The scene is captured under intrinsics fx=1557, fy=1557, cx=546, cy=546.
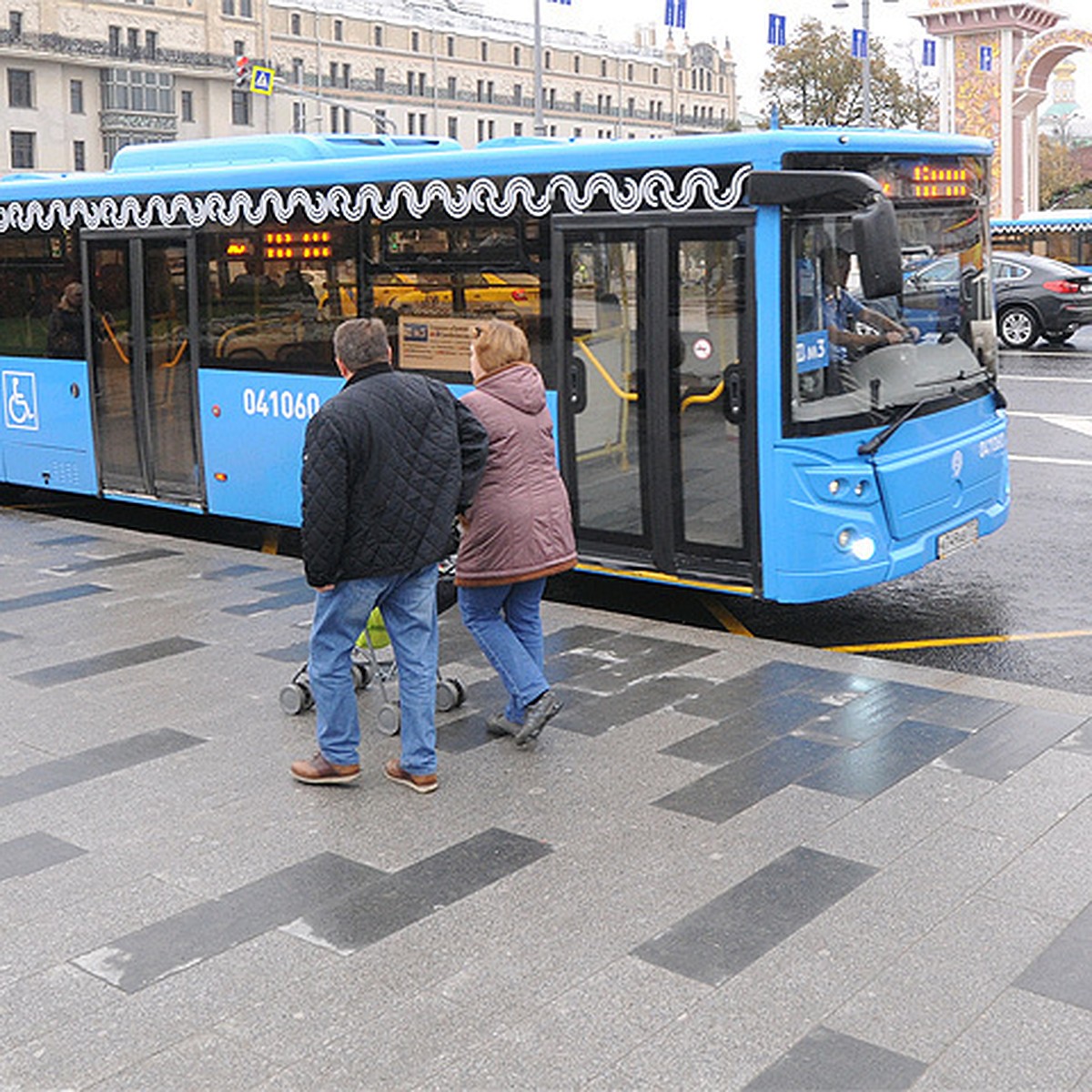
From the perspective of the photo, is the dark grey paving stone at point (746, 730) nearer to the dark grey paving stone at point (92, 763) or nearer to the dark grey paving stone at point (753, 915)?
the dark grey paving stone at point (753, 915)

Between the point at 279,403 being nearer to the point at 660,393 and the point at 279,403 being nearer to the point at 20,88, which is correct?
the point at 660,393

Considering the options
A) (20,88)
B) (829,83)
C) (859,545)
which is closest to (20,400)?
(859,545)

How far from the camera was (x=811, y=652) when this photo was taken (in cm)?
774

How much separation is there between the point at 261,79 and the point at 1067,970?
3373cm

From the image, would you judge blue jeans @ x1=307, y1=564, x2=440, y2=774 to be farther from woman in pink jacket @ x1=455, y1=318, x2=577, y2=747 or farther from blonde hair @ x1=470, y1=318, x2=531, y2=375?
blonde hair @ x1=470, y1=318, x2=531, y2=375

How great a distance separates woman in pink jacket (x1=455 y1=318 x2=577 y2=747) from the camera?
6.15m

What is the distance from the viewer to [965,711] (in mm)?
6723

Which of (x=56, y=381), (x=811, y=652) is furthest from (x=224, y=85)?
(x=811, y=652)

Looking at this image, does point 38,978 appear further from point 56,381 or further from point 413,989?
point 56,381

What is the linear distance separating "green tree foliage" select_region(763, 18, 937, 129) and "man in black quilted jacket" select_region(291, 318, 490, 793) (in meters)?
46.7

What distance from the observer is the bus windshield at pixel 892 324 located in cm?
766

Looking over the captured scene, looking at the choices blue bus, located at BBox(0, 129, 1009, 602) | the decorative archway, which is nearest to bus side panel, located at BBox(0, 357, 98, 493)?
blue bus, located at BBox(0, 129, 1009, 602)

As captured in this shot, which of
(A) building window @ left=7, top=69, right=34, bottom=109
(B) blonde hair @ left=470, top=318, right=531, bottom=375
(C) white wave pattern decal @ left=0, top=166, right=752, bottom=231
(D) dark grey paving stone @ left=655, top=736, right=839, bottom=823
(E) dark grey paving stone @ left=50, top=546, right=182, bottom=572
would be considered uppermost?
(A) building window @ left=7, top=69, right=34, bottom=109

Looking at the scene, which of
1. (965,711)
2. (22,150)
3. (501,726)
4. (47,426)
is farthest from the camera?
(22,150)
